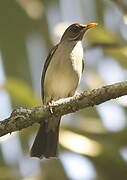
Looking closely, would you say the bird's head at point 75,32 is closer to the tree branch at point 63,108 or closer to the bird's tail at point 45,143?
the bird's tail at point 45,143

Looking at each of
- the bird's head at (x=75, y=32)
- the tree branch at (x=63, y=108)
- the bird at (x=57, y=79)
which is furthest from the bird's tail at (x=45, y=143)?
the tree branch at (x=63, y=108)

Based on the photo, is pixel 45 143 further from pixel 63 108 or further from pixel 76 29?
pixel 63 108

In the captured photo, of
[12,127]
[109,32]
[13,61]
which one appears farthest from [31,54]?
[12,127]

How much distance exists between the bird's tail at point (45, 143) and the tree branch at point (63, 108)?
3.90 feet

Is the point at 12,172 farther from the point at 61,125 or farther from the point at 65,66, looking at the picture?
the point at 65,66

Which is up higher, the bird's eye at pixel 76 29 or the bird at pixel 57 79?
the bird's eye at pixel 76 29

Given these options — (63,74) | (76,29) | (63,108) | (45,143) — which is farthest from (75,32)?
(63,108)

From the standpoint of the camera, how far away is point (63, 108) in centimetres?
417

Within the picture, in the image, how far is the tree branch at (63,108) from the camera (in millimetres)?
4016

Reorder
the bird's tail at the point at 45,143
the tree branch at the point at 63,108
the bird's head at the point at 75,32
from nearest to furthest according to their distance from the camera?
the tree branch at the point at 63,108 < the bird's tail at the point at 45,143 < the bird's head at the point at 75,32

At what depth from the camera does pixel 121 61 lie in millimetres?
5234

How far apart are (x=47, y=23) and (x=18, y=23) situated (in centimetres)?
30

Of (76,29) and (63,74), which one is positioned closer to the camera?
(63,74)

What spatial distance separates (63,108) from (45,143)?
1.46 m
